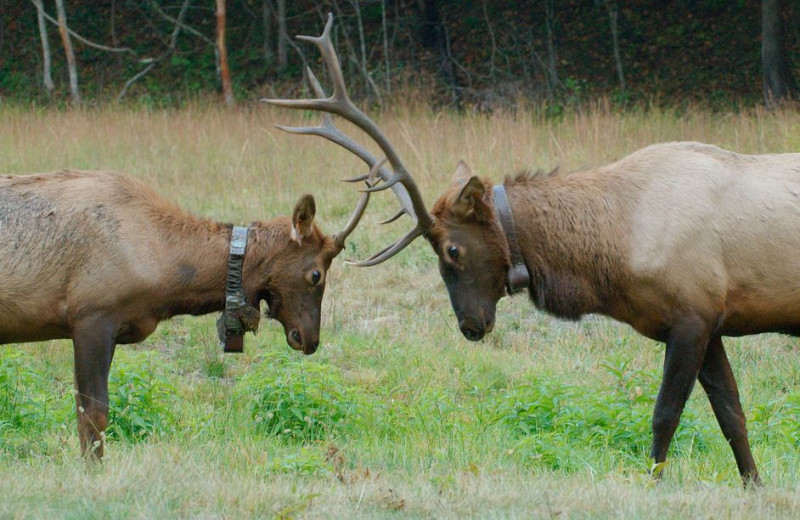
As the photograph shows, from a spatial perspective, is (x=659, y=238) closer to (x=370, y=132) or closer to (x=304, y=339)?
(x=370, y=132)

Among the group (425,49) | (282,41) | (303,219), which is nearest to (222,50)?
(282,41)

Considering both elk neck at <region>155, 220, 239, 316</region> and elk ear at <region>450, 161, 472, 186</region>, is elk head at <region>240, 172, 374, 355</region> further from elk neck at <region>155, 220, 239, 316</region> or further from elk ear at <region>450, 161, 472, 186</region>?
elk ear at <region>450, 161, 472, 186</region>

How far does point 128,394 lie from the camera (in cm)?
723

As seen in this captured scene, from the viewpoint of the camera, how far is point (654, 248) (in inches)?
243

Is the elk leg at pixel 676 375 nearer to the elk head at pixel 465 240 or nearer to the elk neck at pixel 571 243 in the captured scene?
the elk neck at pixel 571 243

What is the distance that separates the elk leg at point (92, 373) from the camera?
20.4 feet

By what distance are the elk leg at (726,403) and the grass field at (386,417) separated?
188mm

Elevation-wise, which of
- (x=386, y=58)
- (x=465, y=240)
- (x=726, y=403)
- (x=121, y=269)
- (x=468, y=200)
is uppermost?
(x=386, y=58)

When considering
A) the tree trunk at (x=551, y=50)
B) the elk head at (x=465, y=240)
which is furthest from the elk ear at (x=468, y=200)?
the tree trunk at (x=551, y=50)

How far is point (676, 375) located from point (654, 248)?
702 millimetres

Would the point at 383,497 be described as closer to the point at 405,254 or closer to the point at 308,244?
the point at 308,244

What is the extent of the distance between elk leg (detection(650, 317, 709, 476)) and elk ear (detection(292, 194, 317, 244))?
2.23m

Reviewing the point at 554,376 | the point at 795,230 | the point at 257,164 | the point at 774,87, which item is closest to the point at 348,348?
the point at 554,376

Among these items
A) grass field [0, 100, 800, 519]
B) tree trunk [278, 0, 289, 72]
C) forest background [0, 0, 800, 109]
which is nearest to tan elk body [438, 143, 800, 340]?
grass field [0, 100, 800, 519]
